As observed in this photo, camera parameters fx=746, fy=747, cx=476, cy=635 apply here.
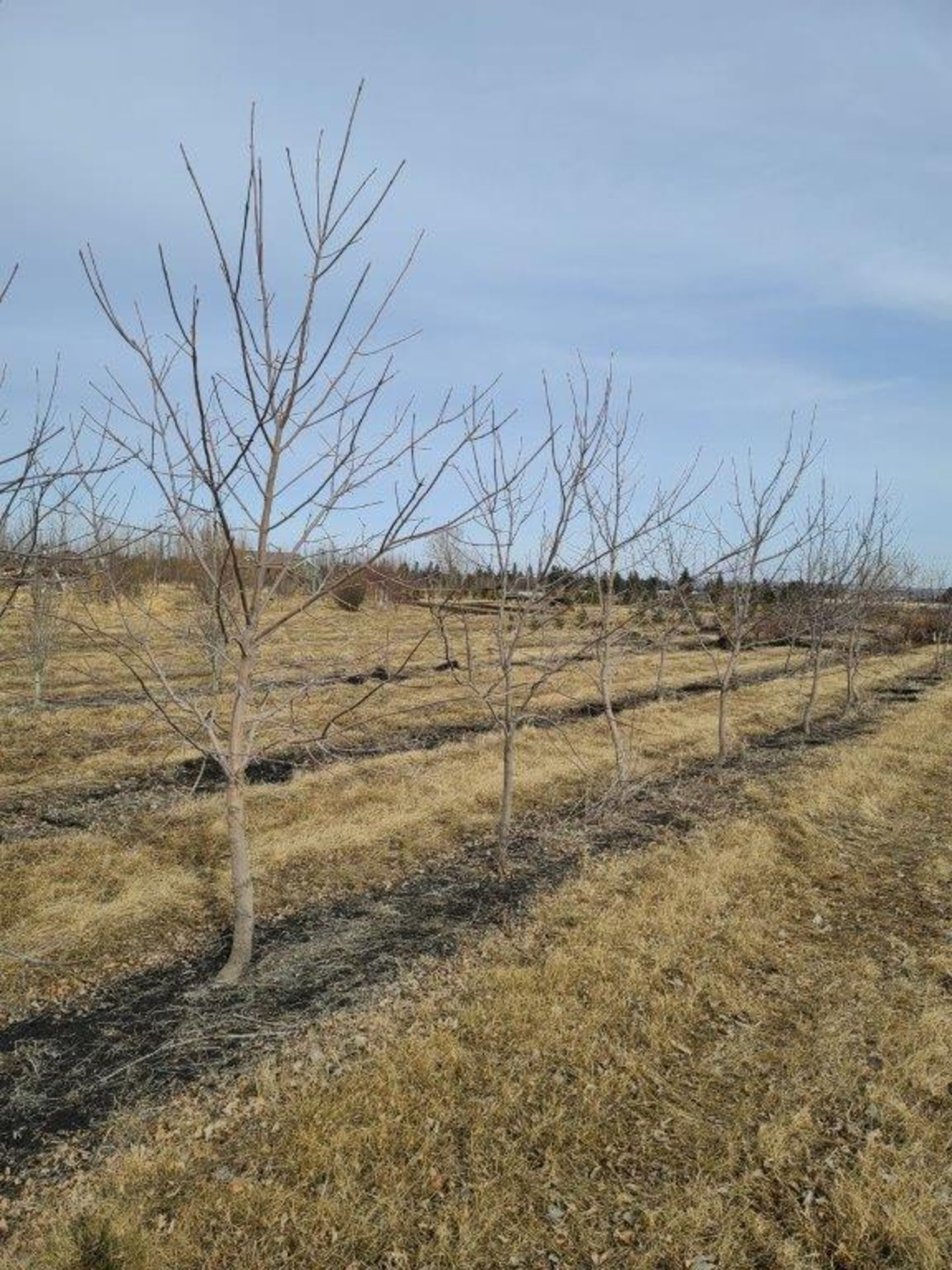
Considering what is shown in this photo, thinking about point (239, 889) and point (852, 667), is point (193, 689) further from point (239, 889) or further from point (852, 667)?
point (852, 667)

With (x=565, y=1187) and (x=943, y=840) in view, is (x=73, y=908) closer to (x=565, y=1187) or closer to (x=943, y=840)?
(x=565, y=1187)

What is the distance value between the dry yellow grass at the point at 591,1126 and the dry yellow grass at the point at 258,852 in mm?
1293

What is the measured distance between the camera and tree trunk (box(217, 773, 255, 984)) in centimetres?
423

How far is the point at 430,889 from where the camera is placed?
21.1 ft

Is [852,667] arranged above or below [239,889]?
above

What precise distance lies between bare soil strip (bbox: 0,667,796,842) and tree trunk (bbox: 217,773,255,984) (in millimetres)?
626

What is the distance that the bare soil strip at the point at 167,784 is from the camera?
761 cm

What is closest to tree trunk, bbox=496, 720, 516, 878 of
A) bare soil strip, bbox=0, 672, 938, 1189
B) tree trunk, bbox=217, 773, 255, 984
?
bare soil strip, bbox=0, 672, 938, 1189

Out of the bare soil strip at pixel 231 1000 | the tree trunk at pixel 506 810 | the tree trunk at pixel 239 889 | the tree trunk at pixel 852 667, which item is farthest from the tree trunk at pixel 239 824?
the tree trunk at pixel 852 667

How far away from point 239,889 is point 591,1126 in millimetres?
2323

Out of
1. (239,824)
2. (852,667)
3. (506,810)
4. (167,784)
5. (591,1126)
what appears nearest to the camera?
(591,1126)

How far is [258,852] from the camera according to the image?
694 cm

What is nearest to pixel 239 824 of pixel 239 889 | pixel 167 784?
pixel 239 889

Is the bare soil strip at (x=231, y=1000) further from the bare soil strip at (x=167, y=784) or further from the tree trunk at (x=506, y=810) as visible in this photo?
the bare soil strip at (x=167, y=784)
